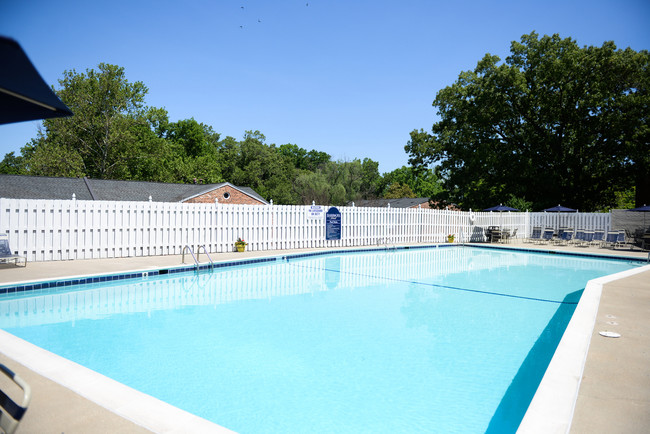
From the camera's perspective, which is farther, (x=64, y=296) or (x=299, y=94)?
(x=299, y=94)

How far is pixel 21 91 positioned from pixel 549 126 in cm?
3384

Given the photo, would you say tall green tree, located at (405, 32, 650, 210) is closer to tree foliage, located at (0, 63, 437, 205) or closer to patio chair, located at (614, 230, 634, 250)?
tree foliage, located at (0, 63, 437, 205)

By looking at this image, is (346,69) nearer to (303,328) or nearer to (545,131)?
(545,131)

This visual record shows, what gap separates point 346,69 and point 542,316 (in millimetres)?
21566

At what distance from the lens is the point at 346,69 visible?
25141mm

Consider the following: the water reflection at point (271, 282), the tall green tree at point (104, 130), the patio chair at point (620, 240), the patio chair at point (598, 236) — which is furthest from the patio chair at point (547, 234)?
the tall green tree at point (104, 130)

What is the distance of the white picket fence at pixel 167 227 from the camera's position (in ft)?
33.3

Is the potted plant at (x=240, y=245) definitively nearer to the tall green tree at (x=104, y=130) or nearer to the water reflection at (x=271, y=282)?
the water reflection at (x=271, y=282)

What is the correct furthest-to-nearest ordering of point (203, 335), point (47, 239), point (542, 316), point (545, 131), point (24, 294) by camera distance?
1. point (545, 131)
2. point (47, 239)
3. point (24, 294)
4. point (542, 316)
5. point (203, 335)

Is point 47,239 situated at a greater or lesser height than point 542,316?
greater

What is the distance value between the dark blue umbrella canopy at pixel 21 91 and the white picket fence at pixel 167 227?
802 cm

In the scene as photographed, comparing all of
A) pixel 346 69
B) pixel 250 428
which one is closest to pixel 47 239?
pixel 250 428

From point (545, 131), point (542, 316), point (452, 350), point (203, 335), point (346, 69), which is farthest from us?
A: point (545, 131)

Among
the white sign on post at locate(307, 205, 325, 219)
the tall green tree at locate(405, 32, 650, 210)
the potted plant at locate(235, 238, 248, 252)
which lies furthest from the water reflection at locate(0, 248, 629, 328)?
the tall green tree at locate(405, 32, 650, 210)
